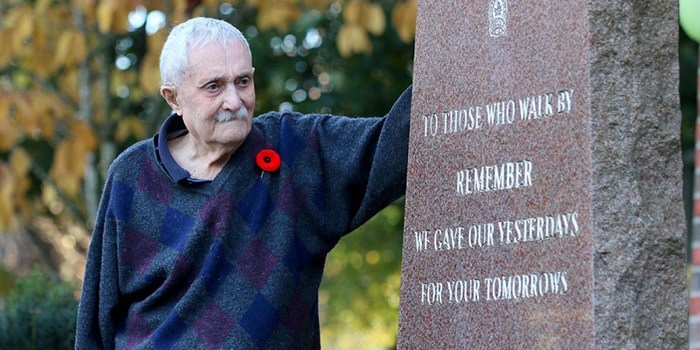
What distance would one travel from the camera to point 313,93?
32.9ft

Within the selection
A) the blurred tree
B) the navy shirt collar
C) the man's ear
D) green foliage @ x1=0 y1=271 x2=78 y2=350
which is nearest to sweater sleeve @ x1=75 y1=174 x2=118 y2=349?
the navy shirt collar

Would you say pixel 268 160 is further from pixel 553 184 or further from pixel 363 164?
pixel 553 184

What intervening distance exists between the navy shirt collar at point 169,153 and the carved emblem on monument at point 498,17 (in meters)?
0.97

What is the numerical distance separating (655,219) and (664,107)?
0.97 feet

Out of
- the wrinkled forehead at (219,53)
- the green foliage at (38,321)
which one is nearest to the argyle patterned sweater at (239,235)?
the wrinkled forehead at (219,53)

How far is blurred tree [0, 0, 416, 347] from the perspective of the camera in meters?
8.23

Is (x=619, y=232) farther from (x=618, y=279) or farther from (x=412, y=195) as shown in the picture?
(x=412, y=195)

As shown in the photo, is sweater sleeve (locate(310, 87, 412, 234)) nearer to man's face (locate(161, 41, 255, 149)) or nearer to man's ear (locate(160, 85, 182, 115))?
man's face (locate(161, 41, 255, 149))

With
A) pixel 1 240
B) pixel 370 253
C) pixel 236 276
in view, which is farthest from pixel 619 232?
pixel 1 240

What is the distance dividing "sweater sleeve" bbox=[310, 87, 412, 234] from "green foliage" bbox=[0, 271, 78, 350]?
7.02 ft

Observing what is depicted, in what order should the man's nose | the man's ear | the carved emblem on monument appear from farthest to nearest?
the man's ear, the man's nose, the carved emblem on monument

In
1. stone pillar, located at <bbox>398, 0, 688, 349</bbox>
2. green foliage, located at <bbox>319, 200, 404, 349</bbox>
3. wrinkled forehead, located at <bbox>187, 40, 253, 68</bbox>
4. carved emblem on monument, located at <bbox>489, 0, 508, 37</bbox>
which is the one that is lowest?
green foliage, located at <bbox>319, 200, 404, 349</bbox>

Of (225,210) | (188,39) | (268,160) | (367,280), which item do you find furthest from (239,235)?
(367,280)

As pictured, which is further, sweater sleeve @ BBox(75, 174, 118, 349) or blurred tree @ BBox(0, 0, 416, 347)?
blurred tree @ BBox(0, 0, 416, 347)
